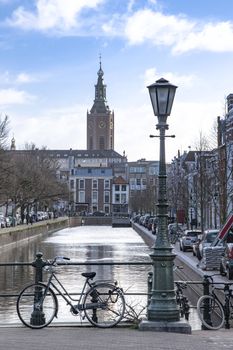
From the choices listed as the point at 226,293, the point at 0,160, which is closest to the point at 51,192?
the point at 0,160

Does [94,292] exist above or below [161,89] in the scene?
below

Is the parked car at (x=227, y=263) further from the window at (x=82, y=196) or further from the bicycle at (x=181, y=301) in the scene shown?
the window at (x=82, y=196)

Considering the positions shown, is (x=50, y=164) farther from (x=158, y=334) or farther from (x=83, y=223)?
(x=158, y=334)

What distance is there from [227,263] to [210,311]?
40.7 ft

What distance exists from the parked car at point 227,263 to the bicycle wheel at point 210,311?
1152 centimetres

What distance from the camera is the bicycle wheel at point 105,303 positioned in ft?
40.2

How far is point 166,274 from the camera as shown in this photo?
39.3ft

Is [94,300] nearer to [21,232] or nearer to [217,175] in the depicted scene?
[217,175]

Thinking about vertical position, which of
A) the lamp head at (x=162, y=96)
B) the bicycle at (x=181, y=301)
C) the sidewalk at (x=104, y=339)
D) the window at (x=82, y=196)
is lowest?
the sidewalk at (x=104, y=339)

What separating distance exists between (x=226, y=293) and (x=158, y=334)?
2.64 metres

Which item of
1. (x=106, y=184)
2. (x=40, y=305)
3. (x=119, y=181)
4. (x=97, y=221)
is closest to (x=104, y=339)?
(x=40, y=305)

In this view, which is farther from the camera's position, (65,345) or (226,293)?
(226,293)

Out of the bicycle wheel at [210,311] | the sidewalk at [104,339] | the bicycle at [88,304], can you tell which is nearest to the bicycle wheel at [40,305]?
the bicycle at [88,304]

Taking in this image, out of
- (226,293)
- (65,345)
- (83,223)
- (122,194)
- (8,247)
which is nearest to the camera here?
(65,345)
